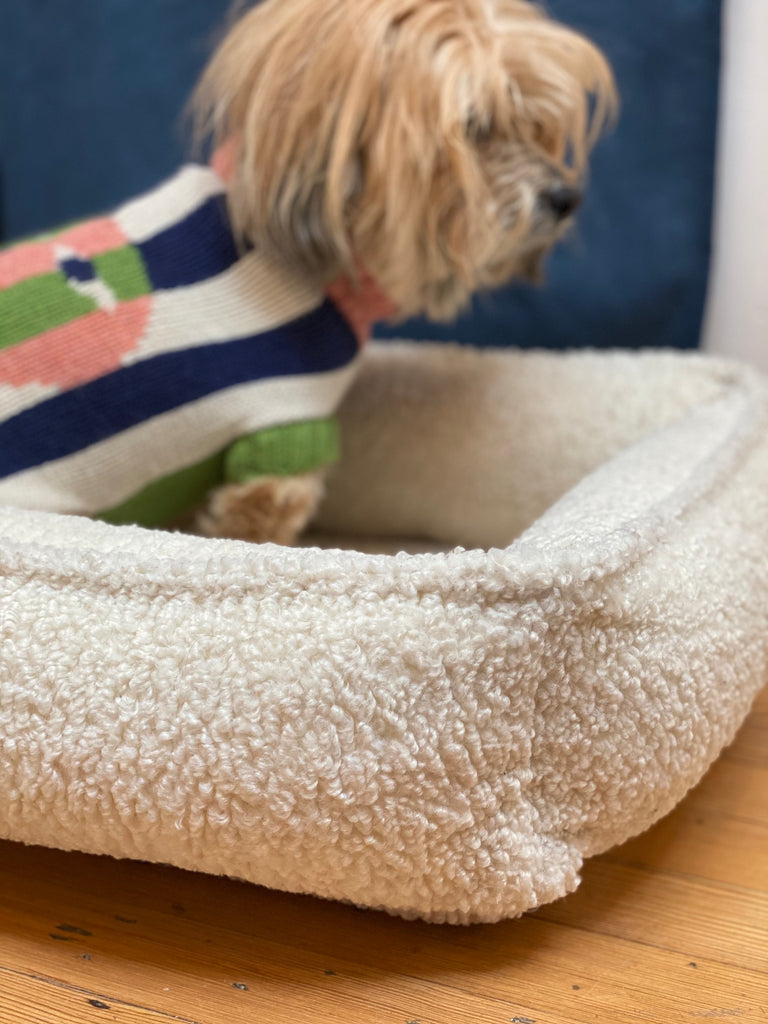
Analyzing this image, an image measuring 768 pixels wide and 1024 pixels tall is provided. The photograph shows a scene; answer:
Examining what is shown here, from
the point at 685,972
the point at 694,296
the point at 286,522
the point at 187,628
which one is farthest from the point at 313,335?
the point at 685,972

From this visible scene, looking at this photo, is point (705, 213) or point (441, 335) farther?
point (441, 335)

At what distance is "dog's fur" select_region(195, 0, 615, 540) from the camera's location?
105 cm

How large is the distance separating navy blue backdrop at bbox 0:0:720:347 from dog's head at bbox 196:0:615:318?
259mm

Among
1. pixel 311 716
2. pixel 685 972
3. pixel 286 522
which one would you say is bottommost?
pixel 685 972

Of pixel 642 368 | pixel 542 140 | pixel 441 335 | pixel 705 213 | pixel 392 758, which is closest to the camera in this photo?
pixel 392 758

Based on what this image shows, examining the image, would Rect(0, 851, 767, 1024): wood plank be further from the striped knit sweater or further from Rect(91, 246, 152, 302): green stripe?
Rect(91, 246, 152, 302): green stripe

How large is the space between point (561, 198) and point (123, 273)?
492mm

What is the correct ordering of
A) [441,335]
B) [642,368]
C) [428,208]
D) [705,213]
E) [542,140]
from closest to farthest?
[428,208] → [542,140] → [642,368] → [705,213] → [441,335]

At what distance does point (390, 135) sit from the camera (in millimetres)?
1060

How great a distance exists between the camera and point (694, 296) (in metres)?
1.49

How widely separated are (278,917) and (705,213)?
1.14 metres

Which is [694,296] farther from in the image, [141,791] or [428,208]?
[141,791]

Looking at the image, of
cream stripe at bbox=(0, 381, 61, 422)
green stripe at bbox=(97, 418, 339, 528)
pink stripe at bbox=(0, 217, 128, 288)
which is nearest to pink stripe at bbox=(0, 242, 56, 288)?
pink stripe at bbox=(0, 217, 128, 288)

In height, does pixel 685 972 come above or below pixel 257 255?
below
